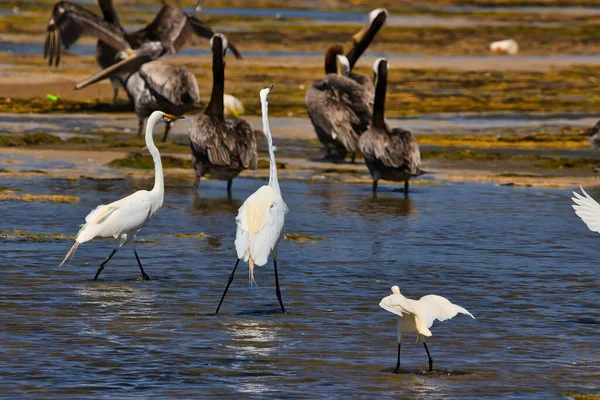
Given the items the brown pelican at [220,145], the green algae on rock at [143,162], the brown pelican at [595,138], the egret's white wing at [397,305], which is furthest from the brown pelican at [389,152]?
the egret's white wing at [397,305]

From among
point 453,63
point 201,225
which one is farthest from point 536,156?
point 453,63

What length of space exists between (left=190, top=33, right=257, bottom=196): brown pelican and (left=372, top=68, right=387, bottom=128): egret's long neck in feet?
6.24

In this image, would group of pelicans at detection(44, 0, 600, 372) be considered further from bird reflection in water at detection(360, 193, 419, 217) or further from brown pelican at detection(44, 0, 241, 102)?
bird reflection in water at detection(360, 193, 419, 217)

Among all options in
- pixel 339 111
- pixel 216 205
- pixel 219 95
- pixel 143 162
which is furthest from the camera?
pixel 339 111

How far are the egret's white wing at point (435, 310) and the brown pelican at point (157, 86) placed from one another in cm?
1384

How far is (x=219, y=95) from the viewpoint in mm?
18344

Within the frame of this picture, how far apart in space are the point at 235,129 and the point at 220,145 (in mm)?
526

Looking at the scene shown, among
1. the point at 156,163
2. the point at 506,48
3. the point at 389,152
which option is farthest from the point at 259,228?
the point at 506,48

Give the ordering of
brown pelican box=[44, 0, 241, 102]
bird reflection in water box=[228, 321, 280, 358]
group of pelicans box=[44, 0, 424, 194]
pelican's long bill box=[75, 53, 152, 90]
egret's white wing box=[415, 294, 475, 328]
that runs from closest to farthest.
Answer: egret's white wing box=[415, 294, 475, 328], bird reflection in water box=[228, 321, 280, 358], group of pelicans box=[44, 0, 424, 194], pelican's long bill box=[75, 53, 152, 90], brown pelican box=[44, 0, 241, 102]

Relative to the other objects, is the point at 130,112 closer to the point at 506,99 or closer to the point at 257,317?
the point at 506,99

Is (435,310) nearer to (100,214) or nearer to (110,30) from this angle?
(100,214)

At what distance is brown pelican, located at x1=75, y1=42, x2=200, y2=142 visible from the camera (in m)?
22.5

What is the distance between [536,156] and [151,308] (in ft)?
40.0

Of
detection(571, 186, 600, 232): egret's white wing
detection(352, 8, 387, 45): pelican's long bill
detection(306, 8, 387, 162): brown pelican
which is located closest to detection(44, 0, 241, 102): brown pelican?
detection(352, 8, 387, 45): pelican's long bill
